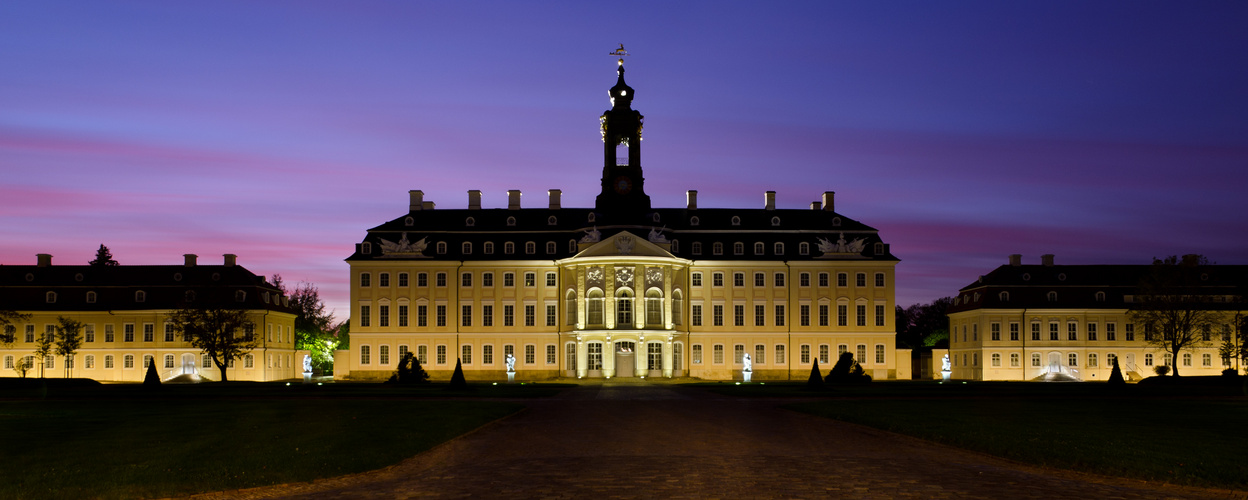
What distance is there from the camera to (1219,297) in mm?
87062

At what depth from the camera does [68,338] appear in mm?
81750

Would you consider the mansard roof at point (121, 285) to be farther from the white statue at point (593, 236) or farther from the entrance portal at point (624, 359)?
the entrance portal at point (624, 359)

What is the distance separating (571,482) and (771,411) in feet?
63.7

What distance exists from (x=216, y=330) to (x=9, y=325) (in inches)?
567

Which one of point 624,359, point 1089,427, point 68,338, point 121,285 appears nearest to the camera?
point 1089,427

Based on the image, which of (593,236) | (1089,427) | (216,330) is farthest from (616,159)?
(1089,427)

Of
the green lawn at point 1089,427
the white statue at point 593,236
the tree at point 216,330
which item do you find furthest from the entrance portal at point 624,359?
the green lawn at point 1089,427

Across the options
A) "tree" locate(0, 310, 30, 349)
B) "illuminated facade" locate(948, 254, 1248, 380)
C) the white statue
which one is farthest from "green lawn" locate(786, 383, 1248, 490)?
"tree" locate(0, 310, 30, 349)

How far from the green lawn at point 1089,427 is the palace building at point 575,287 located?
36.8 m

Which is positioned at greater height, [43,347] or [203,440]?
[43,347]

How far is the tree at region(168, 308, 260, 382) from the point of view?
248ft

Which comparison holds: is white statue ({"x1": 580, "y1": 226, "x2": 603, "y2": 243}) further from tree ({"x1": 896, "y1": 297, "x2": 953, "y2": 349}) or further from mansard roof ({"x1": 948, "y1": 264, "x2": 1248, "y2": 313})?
tree ({"x1": 896, "y1": 297, "x2": 953, "y2": 349})

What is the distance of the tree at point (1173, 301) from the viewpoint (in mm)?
78000

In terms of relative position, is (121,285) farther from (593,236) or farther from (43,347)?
(593,236)
